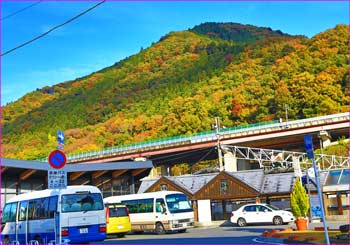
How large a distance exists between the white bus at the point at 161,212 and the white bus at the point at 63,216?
8763mm

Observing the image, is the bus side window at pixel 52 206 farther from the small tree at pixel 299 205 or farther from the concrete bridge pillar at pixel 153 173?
the concrete bridge pillar at pixel 153 173

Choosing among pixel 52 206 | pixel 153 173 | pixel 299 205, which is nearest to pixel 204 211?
pixel 299 205

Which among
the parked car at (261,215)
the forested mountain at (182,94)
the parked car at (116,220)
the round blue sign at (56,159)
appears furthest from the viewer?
the forested mountain at (182,94)

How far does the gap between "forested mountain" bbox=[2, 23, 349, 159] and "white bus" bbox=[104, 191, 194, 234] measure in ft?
162

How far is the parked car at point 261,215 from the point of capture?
28.3 metres

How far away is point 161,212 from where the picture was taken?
2658 cm

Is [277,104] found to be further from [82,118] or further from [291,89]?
[82,118]

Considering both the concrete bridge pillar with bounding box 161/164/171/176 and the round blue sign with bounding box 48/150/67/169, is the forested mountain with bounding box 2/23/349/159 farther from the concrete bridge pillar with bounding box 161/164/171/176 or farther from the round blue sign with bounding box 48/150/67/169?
the round blue sign with bounding box 48/150/67/169

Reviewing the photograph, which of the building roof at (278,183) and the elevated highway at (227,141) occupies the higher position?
the elevated highway at (227,141)

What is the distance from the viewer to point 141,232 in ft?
95.2

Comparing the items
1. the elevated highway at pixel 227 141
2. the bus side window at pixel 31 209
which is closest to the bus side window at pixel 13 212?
the bus side window at pixel 31 209

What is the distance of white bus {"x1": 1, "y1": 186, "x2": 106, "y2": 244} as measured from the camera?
16516 mm

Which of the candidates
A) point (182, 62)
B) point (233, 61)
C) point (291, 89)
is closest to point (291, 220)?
point (291, 89)

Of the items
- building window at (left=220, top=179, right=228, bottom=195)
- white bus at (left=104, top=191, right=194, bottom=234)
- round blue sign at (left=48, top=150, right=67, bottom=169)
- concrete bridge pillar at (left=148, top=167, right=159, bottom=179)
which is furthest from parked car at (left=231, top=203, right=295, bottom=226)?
concrete bridge pillar at (left=148, top=167, right=159, bottom=179)
